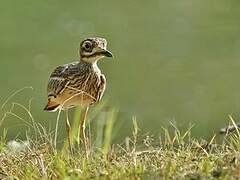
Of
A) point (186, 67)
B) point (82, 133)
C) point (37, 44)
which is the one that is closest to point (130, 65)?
point (186, 67)

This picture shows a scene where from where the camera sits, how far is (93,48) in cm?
477

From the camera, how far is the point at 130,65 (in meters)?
10.7

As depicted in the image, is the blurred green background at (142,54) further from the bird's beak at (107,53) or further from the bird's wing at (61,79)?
the bird's beak at (107,53)

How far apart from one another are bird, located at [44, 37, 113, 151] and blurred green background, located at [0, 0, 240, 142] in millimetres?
1659

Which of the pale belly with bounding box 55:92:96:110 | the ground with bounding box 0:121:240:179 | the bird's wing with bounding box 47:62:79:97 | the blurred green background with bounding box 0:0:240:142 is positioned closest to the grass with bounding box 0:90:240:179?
the ground with bounding box 0:121:240:179

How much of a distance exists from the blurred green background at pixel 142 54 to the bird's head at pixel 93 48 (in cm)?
177

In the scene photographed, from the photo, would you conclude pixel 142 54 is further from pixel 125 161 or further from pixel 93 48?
pixel 125 161

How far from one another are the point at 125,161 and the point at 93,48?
112 centimetres

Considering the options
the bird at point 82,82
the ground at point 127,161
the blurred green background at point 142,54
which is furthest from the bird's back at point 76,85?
the blurred green background at point 142,54

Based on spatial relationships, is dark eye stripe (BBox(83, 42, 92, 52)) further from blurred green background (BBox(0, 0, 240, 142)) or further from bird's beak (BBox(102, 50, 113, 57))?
blurred green background (BBox(0, 0, 240, 142))

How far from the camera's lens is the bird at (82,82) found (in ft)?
15.5

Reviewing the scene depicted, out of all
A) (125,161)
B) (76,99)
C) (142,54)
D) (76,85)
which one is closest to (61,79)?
(76,85)

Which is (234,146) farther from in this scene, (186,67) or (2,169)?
(186,67)

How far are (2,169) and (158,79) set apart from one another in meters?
6.23
